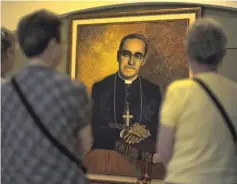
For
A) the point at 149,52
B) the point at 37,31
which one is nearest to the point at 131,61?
the point at 149,52

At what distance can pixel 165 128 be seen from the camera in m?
1.56

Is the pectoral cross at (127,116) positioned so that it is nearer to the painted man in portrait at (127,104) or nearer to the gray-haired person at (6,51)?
the painted man in portrait at (127,104)

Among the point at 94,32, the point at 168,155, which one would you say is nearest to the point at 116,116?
the point at 94,32

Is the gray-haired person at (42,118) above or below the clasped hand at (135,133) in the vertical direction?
above

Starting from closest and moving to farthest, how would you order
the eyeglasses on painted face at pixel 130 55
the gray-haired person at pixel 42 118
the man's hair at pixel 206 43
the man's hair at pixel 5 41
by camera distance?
the gray-haired person at pixel 42 118, the man's hair at pixel 206 43, the man's hair at pixel 5 41, the eyeglasses on painted face at pixel 130 55

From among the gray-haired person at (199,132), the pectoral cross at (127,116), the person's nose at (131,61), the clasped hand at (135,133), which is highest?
the person's nose at (131,61)

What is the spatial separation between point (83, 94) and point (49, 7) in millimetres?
2169

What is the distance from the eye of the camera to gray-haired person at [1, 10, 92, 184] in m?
1.47

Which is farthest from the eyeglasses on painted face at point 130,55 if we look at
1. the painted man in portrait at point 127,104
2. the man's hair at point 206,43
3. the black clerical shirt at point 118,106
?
the man's hair at point 206,43

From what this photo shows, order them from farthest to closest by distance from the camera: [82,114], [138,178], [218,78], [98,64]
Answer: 1. [98,64]
2. [138,178]
3. [218,78]
4. [82,114]

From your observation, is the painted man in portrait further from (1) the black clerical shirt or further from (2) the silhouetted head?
(2) the silhouetted head

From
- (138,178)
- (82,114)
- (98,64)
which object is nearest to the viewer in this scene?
(82,114)

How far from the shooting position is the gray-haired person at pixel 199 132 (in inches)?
60.3

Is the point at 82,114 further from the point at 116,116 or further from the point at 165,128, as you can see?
the point at 116,116
